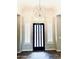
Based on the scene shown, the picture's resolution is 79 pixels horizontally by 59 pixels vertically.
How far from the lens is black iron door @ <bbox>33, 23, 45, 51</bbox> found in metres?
11.9

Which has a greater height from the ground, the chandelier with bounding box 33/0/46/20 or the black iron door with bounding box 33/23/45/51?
the chandelier with bounding box 33/0/46/20

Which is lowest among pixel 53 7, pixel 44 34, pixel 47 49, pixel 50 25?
pixel 47 49

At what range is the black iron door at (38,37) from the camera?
11.9 metres

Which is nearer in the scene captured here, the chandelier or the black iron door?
the chandelier

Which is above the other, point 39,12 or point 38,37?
point 39,12

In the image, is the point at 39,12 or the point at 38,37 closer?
the point at 39,12

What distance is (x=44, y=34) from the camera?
12008mm

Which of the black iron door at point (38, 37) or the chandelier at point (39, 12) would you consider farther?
the black iron door at point (38, 37)

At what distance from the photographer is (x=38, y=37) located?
11.9 metres

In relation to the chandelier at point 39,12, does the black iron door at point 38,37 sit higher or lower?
lower
